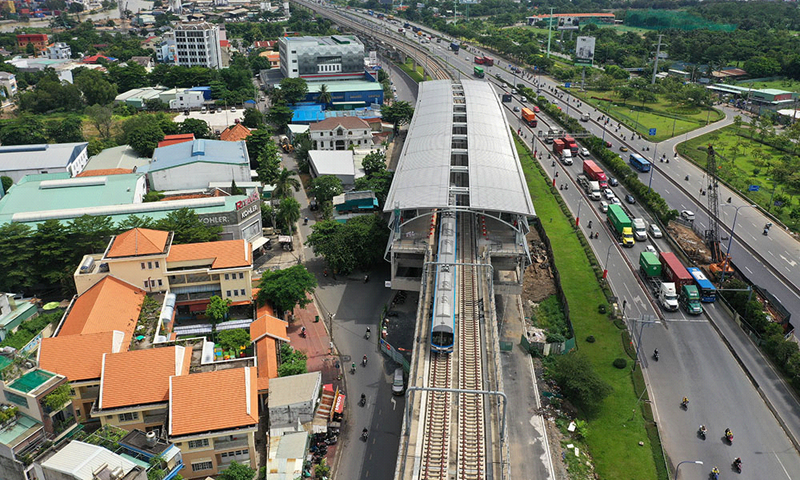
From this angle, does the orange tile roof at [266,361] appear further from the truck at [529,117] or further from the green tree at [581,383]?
the truck at [529,117]

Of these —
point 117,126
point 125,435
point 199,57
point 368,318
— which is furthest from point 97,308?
point 199,57

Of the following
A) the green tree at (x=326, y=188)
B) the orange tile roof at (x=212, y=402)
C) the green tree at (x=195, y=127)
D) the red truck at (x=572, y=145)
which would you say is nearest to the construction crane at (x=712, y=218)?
the red truck at (x=572, y=145)

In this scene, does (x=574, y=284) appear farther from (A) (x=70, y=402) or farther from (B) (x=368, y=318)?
(A) (x=70, y=402)

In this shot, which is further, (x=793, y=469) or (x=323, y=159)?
(x=323, y=159)

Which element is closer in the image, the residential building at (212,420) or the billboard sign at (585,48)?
the residential building at (212,420)

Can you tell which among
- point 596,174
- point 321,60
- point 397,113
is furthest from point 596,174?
point 321,60

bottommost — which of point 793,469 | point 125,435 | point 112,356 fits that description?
point 793,469

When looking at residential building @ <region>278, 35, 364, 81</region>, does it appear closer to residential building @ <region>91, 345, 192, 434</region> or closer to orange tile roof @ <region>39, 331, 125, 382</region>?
orange tile roof @ <region>39, 331, 125, 382</region>

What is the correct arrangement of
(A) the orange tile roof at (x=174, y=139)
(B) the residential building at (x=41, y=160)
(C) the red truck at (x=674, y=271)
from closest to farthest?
1. (C) the red truck at (x=674, y=271)
2. (B) the residential building at (x=41, y=160)
3. (A) the orange tile roof at (x=174, y=139)
